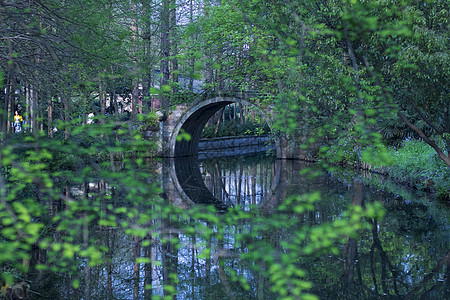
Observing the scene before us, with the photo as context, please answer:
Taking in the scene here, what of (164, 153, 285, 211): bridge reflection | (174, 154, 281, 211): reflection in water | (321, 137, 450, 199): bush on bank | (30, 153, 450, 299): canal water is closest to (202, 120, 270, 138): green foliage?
(174, 154, 281, 211): reflection in water

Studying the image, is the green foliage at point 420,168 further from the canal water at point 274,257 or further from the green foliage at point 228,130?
the green foliage at point 228,130

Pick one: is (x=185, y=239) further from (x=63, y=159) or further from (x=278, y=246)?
(x=63, y=159)

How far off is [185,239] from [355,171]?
37.9 feet

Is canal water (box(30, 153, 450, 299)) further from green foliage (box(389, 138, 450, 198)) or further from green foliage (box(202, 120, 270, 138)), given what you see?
green foliage (box(202, 120, 270, 138))

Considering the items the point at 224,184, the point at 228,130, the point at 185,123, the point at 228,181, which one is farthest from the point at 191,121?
the point at 224,184

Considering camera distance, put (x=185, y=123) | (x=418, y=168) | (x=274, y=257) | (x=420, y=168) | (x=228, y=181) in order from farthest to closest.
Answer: (x=185, y=123), (x=228, y=181), (x=418, y=168), (x=420, y=168), (x=274, y=257)

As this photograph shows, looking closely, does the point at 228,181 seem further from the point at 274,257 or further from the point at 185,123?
the point at 274,257

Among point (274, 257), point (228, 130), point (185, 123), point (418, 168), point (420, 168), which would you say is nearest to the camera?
point (274, 257)

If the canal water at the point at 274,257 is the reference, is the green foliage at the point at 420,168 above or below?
above

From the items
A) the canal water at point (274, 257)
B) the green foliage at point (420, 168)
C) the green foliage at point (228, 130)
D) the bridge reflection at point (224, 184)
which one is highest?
the green foliage at point (228, 130)

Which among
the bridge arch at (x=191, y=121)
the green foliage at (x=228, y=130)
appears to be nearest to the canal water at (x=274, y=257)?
the bridge arch at (x=191, y=121)

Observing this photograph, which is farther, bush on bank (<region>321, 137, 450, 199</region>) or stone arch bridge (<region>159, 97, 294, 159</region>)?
stone arch bridge (<region>159, 97, 294, 159</region>)

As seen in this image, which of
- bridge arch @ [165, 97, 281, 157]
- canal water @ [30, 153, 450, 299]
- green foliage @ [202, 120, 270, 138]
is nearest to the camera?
canal water @ [30, 153, 450, 299]

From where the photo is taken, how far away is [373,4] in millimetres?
7215
